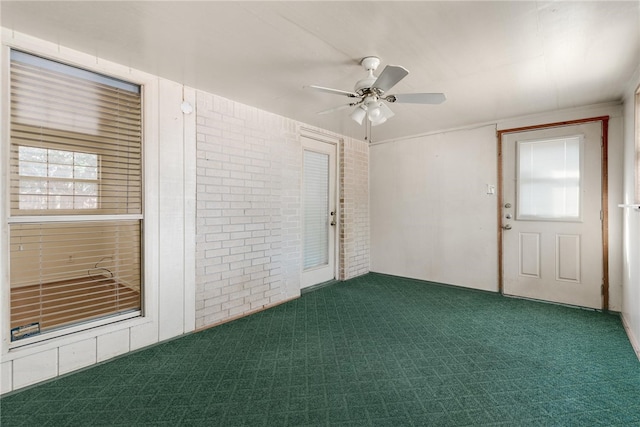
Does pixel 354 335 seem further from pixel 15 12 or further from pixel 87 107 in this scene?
pixel 15 12

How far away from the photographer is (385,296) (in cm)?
413

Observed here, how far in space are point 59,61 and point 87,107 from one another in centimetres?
34

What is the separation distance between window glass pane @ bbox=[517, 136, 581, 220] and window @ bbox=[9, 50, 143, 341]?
14.9ft

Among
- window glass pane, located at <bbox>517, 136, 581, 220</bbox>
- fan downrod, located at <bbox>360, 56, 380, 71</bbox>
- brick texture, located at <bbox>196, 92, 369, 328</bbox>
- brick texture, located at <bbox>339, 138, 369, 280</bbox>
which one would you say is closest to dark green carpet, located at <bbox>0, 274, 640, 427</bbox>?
brick texture, located at <bbox>196, 92, 369, 328</bbox>

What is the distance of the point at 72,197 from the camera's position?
229 centimetres

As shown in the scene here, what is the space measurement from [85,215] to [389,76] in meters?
2.55

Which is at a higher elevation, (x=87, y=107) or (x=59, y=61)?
(x=59, y=61)

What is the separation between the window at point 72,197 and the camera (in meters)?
2.09

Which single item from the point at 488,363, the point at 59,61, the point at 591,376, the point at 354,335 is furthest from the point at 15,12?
the point at 591,376

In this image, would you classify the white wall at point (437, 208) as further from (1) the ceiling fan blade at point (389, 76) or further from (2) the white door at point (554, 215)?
(1) the ceiling fan blade at point (389, 76)

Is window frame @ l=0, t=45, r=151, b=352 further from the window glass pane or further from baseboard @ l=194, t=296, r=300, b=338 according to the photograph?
the window glass pane

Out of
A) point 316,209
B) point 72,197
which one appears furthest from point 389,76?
point 316,209

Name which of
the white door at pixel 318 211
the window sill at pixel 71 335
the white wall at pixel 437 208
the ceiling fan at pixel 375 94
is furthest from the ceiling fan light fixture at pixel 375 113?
the window sill at pixel 71 335

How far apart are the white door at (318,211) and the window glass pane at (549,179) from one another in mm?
2680
